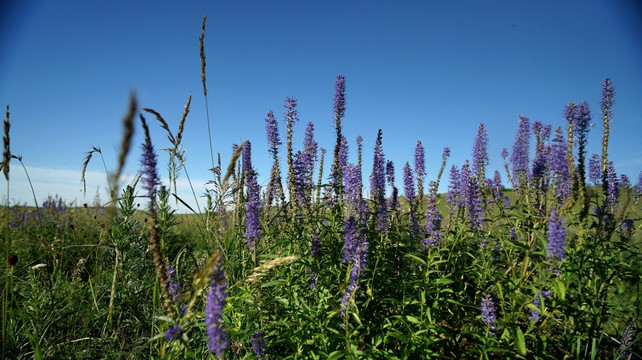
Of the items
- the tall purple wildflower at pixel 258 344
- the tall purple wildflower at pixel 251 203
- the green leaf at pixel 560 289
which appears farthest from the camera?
the tall purple wildflower at pixel 251 203

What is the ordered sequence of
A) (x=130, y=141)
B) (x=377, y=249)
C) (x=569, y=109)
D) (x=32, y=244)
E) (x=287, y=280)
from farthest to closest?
(x=32, y=244), (x=569, y=109), (x=377, y=249), (x=287, y=280), (x=130, y=141)

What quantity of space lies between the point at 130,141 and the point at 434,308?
2.56 meters

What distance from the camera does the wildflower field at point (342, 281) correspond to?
85.2 inches

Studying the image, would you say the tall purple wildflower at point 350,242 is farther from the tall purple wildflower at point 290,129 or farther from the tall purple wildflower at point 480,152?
the tall purple wildflower at point 480,152

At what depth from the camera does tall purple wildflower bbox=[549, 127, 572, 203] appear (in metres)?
3.81

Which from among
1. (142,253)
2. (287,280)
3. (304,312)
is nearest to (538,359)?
(304,312)

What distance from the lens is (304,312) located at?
2.50 m

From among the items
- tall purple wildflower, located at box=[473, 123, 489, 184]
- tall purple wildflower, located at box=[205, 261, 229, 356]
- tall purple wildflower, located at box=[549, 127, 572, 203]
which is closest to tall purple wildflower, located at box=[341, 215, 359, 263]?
tall purple wildflower, located at box=[205, 261, 229, 356]

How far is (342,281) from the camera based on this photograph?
105 inches

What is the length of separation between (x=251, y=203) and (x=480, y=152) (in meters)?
4.29

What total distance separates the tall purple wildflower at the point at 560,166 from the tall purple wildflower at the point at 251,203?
3.41m

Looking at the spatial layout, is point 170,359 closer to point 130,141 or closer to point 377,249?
point 130,141

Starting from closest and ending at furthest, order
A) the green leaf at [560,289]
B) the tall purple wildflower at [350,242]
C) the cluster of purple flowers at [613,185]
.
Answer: the tall purple wildflower at [350,242]
the green leaf at [560,289]
the cluster of purple flowers at [613,185]

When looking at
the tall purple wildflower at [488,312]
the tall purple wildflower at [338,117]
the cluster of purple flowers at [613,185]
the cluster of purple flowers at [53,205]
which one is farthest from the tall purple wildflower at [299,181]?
the cluster of purple flowers at [53,205]
